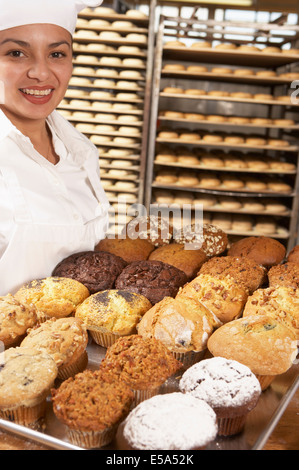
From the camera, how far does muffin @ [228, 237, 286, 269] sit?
74.5 inches

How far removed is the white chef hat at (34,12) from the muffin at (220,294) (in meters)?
1.07

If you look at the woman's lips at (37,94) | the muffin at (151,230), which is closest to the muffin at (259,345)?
the muffin at (151,230)

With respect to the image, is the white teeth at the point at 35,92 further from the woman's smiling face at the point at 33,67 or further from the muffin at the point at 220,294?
the muffin at the point at 220,294

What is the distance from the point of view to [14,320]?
121 cm

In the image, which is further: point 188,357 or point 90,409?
point 188,357

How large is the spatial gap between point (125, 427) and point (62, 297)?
23.6 inches

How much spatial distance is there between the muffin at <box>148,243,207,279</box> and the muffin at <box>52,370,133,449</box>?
0.85 m

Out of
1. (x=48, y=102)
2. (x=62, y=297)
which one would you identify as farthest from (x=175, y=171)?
(x=62, y=297)

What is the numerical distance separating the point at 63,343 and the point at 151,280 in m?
0.47

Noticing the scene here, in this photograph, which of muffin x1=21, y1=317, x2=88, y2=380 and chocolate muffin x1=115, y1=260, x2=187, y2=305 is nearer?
muffin x1=21, y1=317, x2=88, y2=380

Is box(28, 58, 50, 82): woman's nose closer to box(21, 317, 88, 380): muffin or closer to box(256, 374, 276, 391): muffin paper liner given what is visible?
box(21, 317, 88, 380): muffin

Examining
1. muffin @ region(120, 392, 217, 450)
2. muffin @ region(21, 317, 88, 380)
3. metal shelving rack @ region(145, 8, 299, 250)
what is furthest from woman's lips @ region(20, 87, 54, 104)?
metal shelving rack @ region(145, 8, 299, 250)

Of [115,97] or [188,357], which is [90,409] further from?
[115,97]

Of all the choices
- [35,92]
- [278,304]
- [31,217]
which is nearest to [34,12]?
[35,92]
